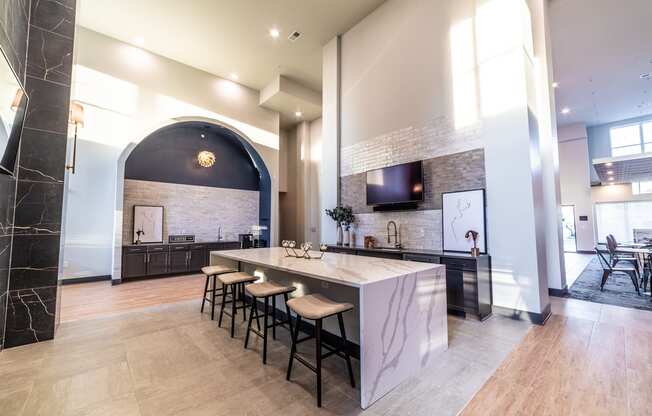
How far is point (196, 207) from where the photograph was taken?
7168 mm

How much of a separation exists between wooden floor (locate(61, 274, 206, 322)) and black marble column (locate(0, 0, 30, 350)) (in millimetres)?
1114

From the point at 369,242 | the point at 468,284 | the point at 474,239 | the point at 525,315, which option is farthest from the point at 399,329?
the point at 369,242

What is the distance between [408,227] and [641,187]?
1156 cm

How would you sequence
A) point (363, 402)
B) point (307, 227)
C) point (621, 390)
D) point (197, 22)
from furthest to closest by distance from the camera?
point (307, 227), point (197, 22), point (621, 390), point (363, 402)

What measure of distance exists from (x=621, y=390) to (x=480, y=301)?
142cm

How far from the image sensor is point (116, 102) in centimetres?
582

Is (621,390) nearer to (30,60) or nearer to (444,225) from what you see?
(444,225)

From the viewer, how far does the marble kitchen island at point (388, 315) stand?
181 centimetres

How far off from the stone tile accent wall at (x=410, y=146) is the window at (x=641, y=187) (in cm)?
1120

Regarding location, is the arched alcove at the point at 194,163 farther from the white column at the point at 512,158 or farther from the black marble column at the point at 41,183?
the white column at the point at 512,158

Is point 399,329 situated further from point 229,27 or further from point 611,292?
point 229,27

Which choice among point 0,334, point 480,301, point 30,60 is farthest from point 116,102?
point 480,301

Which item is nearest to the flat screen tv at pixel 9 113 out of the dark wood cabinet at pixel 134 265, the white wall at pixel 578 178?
the dark wood cabinet at pixel 134 265

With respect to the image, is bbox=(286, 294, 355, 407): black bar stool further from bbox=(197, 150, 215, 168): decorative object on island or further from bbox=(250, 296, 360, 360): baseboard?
bbox=(197, 150, 215, 168): decorative object on island
